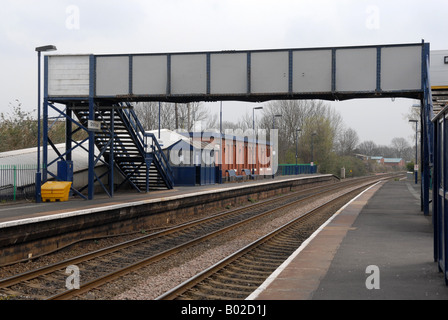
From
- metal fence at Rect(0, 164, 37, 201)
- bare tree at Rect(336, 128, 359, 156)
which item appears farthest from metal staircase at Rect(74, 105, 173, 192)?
bare tree at Rect(336, 128, 359, 156)

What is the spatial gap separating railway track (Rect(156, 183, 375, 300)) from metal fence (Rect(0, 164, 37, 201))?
1060cm

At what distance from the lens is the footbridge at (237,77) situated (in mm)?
19203

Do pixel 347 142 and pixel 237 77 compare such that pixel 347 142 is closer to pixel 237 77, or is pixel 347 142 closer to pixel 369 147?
pixel 369 147

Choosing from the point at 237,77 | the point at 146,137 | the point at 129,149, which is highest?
the point at 237,77

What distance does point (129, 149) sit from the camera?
24.3m

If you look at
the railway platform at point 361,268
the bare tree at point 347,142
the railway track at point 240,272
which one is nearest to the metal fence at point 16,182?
the railway track at point 240,272

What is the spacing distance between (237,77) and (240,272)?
1103 cm

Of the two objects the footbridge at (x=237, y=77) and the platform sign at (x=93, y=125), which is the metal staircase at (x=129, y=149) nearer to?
the footbridge at (x=237, y=77)

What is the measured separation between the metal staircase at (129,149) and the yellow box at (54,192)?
2.57 m

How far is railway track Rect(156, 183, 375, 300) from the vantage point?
832cm

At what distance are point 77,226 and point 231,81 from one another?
891cm

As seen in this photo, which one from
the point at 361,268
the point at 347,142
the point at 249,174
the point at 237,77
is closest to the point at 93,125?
the point at 237,77
